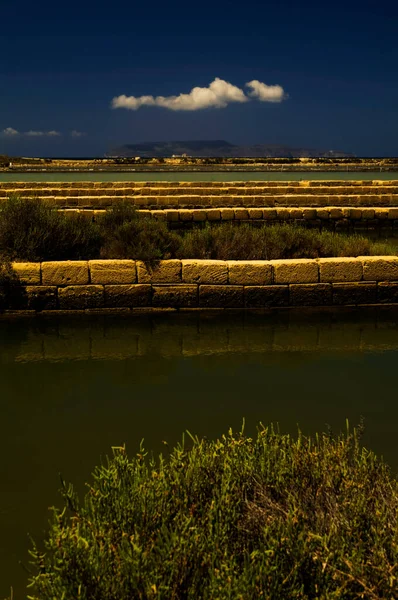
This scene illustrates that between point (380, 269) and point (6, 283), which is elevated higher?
point (380, 269)

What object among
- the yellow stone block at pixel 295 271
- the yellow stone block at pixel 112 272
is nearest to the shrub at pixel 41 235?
the yellow stone block at pixel 112 272

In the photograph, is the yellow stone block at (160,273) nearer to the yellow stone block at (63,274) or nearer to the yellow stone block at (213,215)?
the yellow stone block at (63,274)

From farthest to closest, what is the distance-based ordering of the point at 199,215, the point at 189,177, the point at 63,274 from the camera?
the point at 189,177, the point at 199,215, the point at 63,274

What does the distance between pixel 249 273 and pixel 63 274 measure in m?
2.49

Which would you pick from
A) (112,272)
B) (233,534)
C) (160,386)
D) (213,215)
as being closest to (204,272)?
(112,272)

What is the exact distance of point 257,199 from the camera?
57.5 feet

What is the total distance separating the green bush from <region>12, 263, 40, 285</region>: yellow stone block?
2208mm

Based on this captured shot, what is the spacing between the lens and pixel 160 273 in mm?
7617

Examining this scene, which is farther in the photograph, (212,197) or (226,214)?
(212,197)

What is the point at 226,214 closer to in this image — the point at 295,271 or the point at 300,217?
the point at 300,217

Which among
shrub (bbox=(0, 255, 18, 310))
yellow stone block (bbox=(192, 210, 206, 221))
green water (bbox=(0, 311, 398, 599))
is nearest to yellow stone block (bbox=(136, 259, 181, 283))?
green water (bbox=(0, 311, 398, 599))

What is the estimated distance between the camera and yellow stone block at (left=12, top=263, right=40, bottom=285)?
24.4 feet

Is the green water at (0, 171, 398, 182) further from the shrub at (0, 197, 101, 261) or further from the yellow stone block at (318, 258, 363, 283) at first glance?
the yellow stone block at (318, 258, 363, 283)

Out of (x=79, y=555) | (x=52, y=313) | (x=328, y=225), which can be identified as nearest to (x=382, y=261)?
(x=52, y=313)
